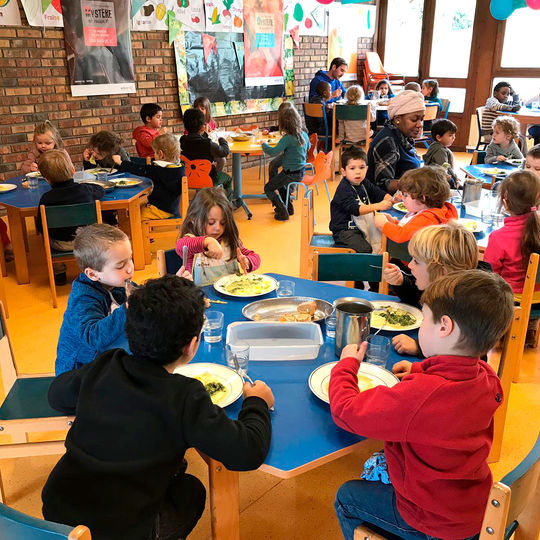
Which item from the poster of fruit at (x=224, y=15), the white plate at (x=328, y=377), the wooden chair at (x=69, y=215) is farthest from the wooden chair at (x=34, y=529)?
the poster of fruit at (x=224, y=15)

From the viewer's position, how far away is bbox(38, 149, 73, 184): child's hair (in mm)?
3695

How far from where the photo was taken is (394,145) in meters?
3.82

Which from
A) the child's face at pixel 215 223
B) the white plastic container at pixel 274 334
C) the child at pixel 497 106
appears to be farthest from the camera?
the child at pixel 497 106

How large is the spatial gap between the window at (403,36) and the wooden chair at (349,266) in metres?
8.58

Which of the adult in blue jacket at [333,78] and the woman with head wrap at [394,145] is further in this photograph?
the adult in blue jacket at [333,78]

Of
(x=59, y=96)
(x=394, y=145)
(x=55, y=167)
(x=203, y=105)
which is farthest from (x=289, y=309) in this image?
(x=59, y=96)

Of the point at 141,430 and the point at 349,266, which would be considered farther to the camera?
the point at 349,266

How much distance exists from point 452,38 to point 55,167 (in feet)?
26.0

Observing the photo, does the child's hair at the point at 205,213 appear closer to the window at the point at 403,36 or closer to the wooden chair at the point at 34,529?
the wooden chair at the point at 34,529

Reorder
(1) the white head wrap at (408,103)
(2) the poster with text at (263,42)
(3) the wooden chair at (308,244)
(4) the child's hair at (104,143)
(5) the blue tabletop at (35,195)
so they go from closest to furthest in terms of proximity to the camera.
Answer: (3) the wooden chair at (308,244)
(1) the white head wrap at (408,103)
(5) the blue tabletop at (35,195)
(4) the child's hair at (104,143)
(2) the poster with text at (263,42)

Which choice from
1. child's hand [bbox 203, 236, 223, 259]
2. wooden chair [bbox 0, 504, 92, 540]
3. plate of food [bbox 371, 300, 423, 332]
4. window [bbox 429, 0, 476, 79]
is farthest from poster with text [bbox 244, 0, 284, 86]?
wooden chair [bbox 0, 504, 92, 540]

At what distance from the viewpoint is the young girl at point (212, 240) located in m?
2.43

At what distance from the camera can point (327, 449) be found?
4.33 ft

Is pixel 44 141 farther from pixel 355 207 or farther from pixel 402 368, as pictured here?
pixel 402 368
